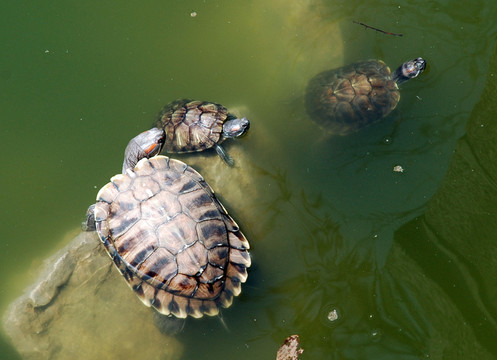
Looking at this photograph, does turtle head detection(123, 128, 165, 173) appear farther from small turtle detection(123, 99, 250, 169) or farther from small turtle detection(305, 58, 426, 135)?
small turtle detection(305, 58, 426, 135)

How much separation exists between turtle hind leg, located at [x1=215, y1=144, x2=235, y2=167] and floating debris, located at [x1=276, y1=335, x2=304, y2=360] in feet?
5.85

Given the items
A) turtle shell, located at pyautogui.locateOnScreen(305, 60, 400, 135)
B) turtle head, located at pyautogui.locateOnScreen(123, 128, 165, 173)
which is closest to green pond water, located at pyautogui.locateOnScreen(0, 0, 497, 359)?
turtle shell, located at pyautogui.locateOnScreen(305, 60, 400, 135)

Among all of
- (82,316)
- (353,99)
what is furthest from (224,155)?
(82,316)

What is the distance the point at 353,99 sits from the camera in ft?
13.3

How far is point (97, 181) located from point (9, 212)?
0.98m

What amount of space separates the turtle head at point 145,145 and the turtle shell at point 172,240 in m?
0.35

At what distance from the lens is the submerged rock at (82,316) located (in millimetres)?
3484

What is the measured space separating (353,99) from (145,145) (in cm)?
221

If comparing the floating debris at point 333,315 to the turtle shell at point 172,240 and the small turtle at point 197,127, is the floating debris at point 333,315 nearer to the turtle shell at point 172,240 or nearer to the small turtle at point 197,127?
the turtle shell at point 172,240

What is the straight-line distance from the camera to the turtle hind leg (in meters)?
4.03

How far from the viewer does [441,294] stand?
3418 mm

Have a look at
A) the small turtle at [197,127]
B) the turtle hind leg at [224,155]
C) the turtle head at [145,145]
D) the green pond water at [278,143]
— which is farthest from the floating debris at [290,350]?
the turtle head at [145,145]

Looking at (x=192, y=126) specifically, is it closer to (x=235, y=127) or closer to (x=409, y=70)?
(x=235, y=127)

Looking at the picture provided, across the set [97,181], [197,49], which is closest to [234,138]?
[197,49]
